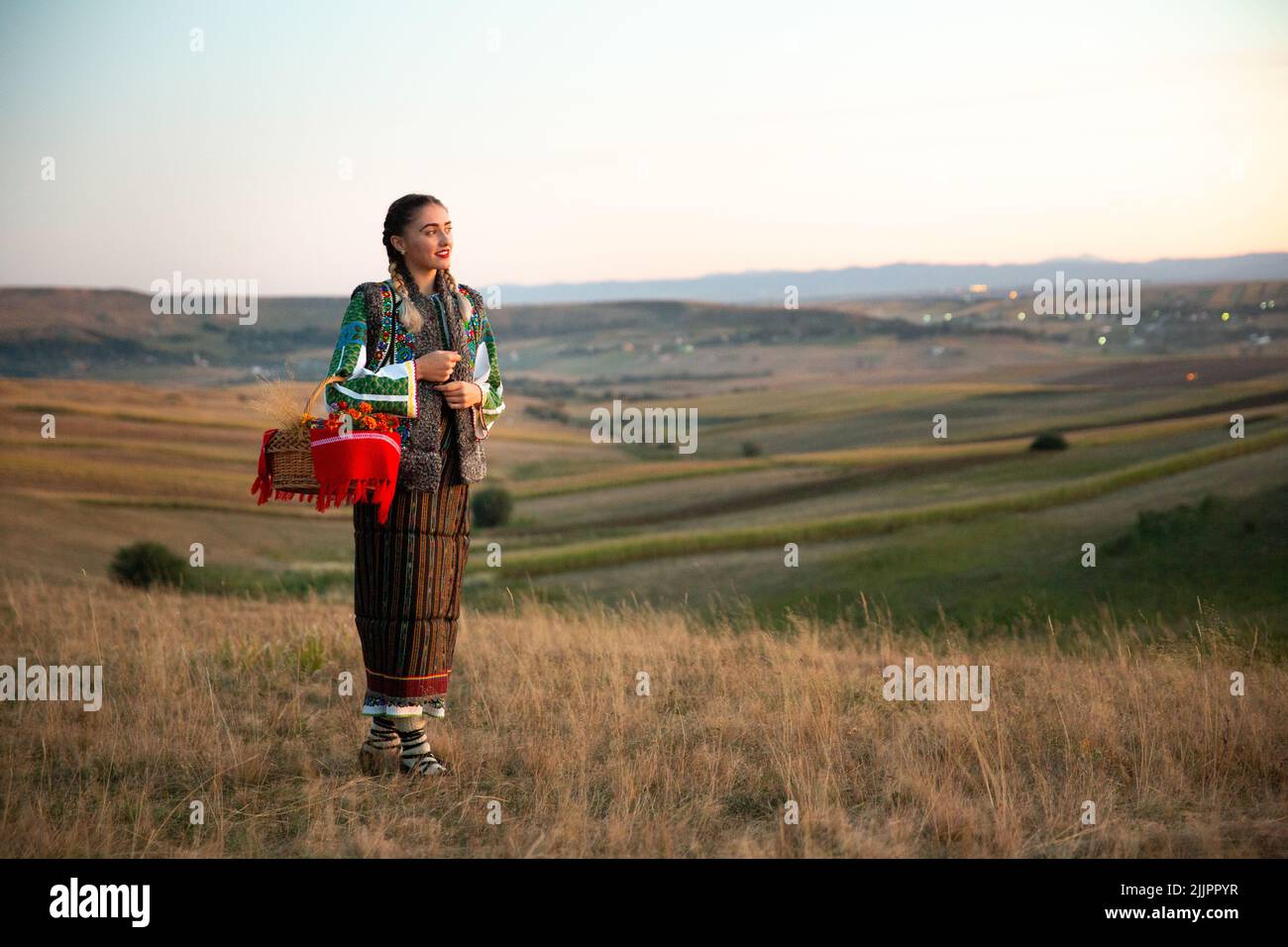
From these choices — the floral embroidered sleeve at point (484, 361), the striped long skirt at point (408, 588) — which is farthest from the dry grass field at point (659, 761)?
the floral embroidered sleeve at point (484, 361)

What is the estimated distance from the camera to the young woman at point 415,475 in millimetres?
6258

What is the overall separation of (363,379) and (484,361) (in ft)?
2.59

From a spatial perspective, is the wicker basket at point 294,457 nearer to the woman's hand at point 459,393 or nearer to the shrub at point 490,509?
the woman's hand at point 459,393

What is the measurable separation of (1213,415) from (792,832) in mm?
62453

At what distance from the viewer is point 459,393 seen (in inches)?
250

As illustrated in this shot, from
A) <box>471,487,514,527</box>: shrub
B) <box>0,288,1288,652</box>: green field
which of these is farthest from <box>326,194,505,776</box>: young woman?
<box>471,487,514,527</box>: shrub

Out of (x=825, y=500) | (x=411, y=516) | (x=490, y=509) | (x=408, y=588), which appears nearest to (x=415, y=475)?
(x=411, y=516)

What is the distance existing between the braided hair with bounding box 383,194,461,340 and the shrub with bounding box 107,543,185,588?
85.8ft

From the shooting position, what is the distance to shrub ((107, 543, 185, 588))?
31.3 metres

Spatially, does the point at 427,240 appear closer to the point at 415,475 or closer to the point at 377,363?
the point at 377,363

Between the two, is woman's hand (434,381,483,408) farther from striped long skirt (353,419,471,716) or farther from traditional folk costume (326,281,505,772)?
striped long skirt (353,419,471,716)

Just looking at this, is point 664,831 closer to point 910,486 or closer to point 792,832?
point 792,832

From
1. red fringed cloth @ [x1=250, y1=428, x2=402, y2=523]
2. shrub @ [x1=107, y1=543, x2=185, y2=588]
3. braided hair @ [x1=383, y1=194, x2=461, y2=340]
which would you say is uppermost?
braided hair @ [x1=383, y1=194, x2=461, y2=340]

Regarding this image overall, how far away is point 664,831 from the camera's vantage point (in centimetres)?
533
